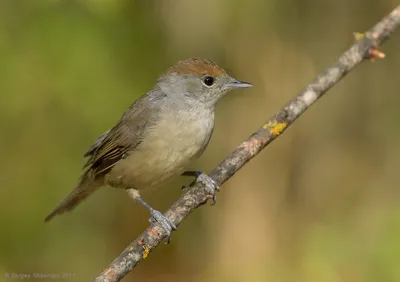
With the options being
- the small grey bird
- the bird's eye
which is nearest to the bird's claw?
the small grey bird

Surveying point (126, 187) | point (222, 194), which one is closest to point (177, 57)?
point (222, 194)

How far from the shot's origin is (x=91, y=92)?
213 inches

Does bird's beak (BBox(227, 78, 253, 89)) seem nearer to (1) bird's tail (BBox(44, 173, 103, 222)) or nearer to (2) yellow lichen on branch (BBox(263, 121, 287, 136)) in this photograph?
(2) yellow lichen on branch (BBox(263, 121, 287, 136))

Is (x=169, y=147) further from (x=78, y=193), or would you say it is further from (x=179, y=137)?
(x=78, y=193)

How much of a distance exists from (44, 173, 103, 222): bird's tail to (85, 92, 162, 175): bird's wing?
0.12 m

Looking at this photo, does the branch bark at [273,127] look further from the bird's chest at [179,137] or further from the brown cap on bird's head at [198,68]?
the brown cap on bird's head at [198,68]

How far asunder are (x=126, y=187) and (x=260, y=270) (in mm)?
1909

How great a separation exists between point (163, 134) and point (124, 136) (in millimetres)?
488

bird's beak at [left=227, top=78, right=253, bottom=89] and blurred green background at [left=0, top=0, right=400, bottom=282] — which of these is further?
blurred green background at [left=0, top=0, right=400, bottom=282]

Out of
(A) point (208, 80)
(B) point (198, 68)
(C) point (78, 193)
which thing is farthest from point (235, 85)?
(C) point (78, 193)

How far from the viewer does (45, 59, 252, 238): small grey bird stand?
4.29m

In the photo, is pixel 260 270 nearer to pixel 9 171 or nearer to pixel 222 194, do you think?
pixel 222 194

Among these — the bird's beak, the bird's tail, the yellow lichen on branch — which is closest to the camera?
the yellow lichen on branch

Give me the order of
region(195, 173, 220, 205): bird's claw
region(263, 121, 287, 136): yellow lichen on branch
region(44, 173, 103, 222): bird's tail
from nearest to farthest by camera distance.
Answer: region(195, 173, 220, 205): bird's claw, region(263, 121, 287, 136): yellow lichen on branch, region(44, 173, 103, 222): bird's tail
